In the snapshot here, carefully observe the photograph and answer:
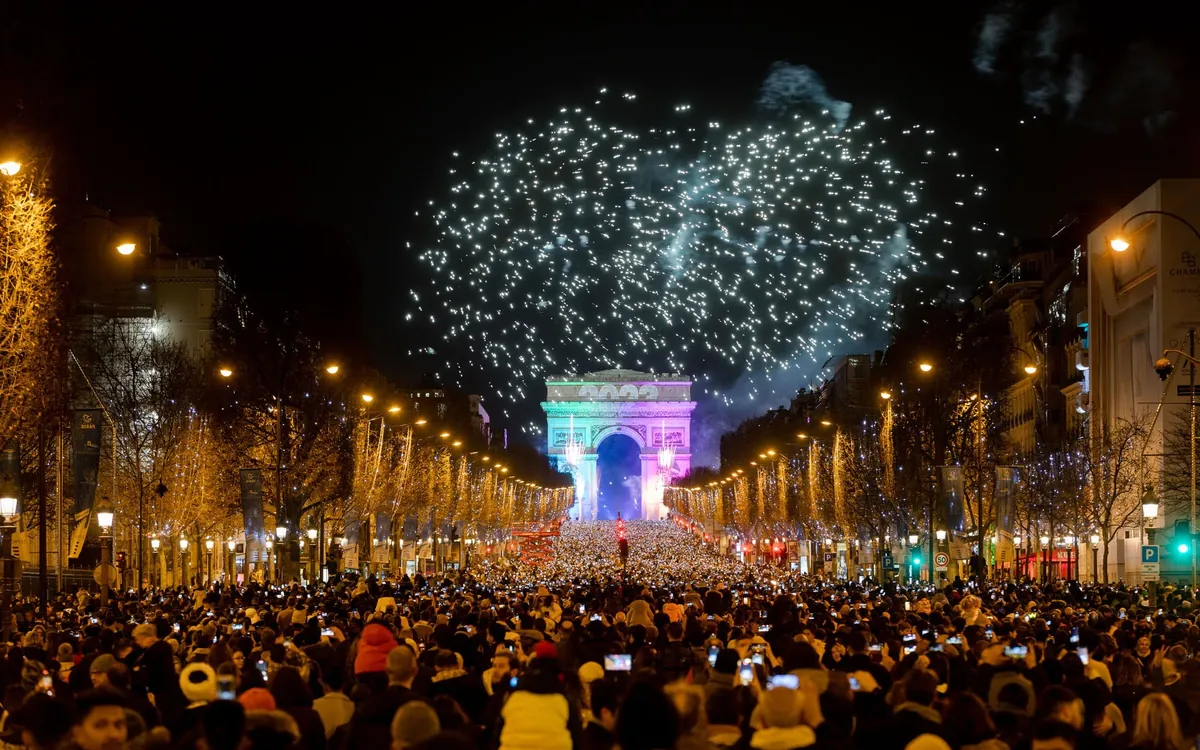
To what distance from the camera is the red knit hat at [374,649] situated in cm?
1645

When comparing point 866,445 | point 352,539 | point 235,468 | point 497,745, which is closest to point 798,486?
point 866,445

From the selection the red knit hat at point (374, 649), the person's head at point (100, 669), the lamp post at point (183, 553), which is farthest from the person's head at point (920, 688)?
the lamp post at point (183, 553)

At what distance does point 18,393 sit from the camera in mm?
28516

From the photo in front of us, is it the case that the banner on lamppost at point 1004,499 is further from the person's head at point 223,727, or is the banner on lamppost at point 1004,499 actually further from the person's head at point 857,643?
the person's head at point 223,727

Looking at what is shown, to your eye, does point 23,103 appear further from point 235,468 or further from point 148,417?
point 148,417

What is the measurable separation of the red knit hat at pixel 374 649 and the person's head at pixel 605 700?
3005 millimetres

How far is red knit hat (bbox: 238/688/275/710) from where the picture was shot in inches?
469

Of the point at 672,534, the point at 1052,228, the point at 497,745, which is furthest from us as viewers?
the point at 672,534

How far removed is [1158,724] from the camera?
11.6 meters

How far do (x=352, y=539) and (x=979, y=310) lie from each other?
64.5 m

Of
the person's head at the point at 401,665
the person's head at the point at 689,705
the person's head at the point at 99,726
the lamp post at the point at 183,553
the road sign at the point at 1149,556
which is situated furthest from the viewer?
the lamp post at the point at 183,553

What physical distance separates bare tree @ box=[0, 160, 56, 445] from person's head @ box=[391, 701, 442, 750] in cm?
1957

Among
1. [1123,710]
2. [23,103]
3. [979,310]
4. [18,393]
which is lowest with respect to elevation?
[1123,710]

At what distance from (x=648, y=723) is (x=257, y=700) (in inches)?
125
